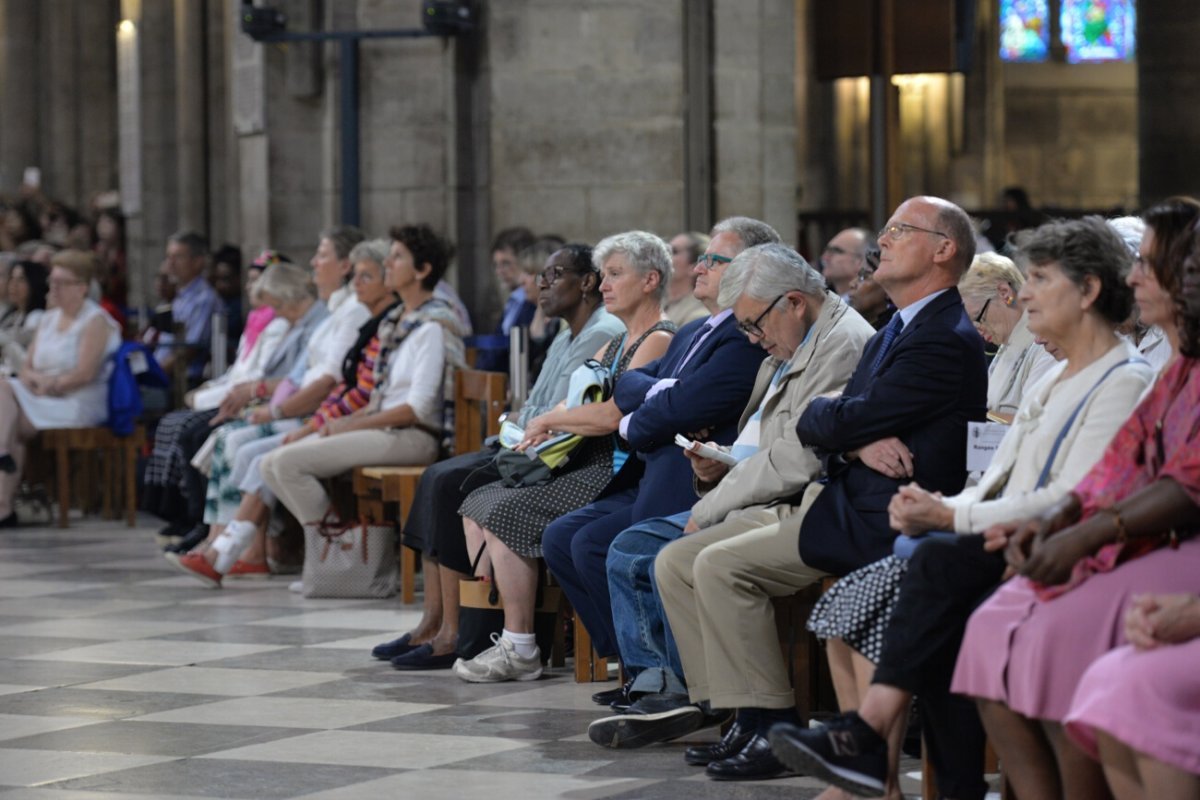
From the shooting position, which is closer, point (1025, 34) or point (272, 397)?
point (272, 397)

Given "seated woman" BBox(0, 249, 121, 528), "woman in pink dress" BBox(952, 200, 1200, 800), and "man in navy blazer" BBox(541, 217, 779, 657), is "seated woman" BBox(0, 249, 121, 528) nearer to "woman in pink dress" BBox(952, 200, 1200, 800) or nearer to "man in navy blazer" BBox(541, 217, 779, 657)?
"man in navy blazer" BBox(541, 217, 779, 657)

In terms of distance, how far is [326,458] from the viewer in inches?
355

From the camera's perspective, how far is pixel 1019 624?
438 centimetres

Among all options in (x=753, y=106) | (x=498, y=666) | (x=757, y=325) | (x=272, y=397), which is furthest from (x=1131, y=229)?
(x=753, y=106)

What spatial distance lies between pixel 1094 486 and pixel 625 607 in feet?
6.71

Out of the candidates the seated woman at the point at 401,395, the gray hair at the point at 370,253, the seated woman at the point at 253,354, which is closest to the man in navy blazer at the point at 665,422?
the seated woman at the point at 401,395

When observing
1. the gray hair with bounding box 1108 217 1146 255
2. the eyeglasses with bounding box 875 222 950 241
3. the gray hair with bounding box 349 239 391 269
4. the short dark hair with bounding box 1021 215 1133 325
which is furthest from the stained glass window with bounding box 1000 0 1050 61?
the short dark hair with bounding box 1021 215 1133 325

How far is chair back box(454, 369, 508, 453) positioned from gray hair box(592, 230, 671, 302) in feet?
3.56

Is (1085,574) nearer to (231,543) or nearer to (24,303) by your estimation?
(231,543)

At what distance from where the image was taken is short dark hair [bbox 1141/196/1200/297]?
4.49 meters

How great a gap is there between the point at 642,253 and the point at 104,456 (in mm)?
6341

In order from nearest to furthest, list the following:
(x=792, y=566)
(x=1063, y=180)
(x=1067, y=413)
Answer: (x=1067, y=413), (x=792, y=566), (x=1063, y=180)

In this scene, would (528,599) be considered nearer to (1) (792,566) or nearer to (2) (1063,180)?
(1) (792,566)

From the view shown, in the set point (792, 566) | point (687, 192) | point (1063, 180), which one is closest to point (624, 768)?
point (792, 566)
